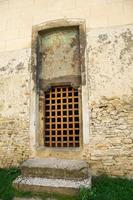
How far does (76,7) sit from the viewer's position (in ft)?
21.0

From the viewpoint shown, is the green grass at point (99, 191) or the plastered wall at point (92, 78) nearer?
the green grass at point (99, 191)

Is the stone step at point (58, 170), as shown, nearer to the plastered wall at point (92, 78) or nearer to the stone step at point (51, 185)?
the stone step at point (51, 185)

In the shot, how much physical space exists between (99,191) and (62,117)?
6.85ft

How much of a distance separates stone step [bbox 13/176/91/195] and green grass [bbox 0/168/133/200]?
9 cm

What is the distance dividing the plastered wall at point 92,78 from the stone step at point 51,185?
38.3 inches

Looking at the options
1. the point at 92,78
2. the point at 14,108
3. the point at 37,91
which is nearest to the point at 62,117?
the point at 37,91

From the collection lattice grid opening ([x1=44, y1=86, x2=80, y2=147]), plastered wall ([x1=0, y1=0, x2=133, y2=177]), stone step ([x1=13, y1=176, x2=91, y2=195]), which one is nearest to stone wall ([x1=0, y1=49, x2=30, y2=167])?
plastered wall ([x1=0, y1=0, x2=133, y2=177])

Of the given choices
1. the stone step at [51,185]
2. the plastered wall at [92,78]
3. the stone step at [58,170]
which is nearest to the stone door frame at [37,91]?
the plastered wall at [92,78]

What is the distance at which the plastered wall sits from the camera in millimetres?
5661

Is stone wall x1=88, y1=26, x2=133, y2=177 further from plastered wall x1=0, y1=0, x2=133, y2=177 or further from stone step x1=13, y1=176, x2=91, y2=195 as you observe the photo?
stone step x1=13, y1=176, x2=91, y2=195

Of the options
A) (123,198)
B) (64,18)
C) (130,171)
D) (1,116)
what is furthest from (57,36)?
(123,198)

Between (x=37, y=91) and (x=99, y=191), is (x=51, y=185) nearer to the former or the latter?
(x=99, y=191)

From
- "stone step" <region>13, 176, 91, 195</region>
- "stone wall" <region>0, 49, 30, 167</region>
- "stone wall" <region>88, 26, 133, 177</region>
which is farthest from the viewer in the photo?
"stone wall" <region>0, 49, 30, 167</region>

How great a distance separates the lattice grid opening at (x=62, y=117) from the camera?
6191 mm
